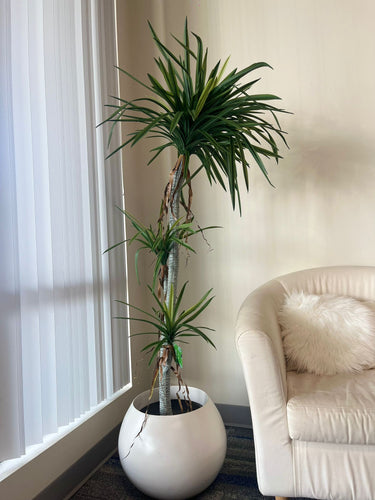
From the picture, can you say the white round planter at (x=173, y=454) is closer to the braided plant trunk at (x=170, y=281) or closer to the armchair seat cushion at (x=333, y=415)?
the braided plant trunk at (x=170, y=281)

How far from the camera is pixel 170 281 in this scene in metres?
1.62

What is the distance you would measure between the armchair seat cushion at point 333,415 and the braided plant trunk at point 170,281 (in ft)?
1.61

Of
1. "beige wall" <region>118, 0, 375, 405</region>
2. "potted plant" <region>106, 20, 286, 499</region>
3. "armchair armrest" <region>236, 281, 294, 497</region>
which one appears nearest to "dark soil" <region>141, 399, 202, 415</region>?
"potted plant" <region>106, 20, 286, 499</region>

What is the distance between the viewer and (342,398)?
4.56 feet

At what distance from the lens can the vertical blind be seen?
130 centimetres

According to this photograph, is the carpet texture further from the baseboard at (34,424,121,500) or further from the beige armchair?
the beige armchair

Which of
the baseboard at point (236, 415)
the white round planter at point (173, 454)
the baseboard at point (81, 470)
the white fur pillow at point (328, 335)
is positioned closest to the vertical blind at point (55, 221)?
the baseboard at point (81, 470)

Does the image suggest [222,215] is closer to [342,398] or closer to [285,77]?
[285,77]

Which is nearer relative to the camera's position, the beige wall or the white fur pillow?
the white fur pillow

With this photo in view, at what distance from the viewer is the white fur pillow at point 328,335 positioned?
65.9 inches

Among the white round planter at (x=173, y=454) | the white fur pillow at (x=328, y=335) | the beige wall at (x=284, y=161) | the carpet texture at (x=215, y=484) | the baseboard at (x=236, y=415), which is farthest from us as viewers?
the baseboard at (x=236, y=415)

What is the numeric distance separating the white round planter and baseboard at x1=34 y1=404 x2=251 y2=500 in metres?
0.25

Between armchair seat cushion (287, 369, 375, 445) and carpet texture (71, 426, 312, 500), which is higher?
armchair seat cushion (287, 369, 375, 445)

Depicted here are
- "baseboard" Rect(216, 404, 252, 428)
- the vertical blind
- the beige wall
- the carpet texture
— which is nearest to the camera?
the vertical blind
